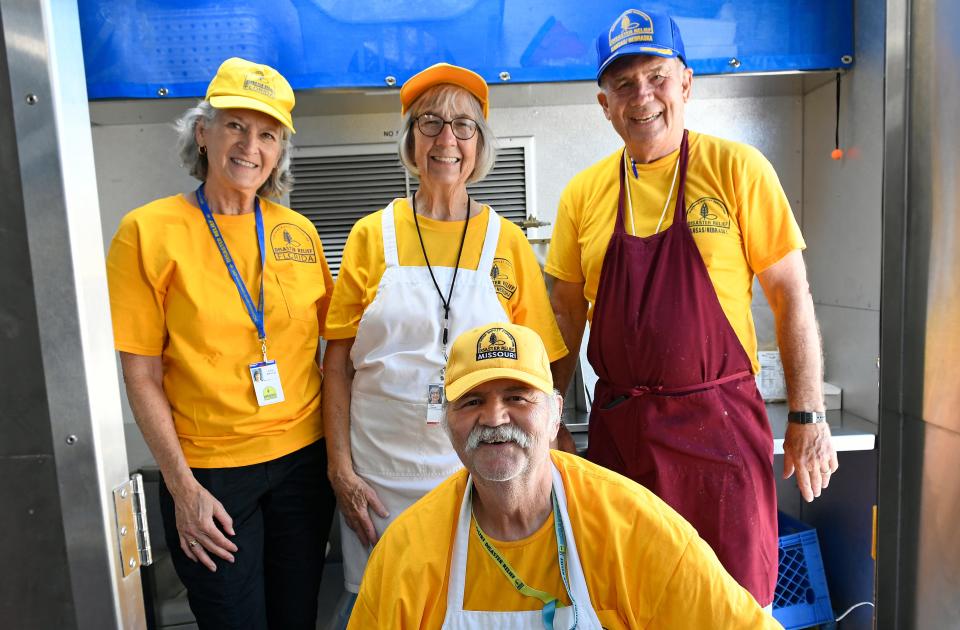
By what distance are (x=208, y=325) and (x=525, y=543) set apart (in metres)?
0.86

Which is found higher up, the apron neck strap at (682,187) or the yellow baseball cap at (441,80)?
the yellow baseball cap at (441,80)

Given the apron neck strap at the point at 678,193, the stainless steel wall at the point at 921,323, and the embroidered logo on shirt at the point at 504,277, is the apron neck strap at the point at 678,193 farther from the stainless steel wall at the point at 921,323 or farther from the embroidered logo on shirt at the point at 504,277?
the stainless steel wall at the point at 921,323

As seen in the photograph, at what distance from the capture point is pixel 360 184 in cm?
265

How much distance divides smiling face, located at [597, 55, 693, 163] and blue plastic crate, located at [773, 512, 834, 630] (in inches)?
61.4

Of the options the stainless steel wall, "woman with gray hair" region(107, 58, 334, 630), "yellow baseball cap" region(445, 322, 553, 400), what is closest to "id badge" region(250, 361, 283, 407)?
"woman with gray hair" region(107, 58, 334, 630)

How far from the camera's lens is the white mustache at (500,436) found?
1.18 meters

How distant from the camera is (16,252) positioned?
753 millimetres

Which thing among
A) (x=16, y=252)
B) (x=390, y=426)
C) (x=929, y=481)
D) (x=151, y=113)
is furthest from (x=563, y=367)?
(x=151, y=113)

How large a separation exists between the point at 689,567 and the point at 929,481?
1.22 ft

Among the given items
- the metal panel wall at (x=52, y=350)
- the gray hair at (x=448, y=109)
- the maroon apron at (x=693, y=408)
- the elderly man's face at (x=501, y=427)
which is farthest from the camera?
the gray hair at (x=448, y=109)

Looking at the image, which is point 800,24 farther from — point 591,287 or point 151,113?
point 151,113

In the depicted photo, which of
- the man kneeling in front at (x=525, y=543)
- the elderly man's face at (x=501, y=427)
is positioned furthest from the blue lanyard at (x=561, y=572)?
the elderly man's face at (x=501, y=427)

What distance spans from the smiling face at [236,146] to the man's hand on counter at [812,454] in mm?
1395

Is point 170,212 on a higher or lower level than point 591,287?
higher
